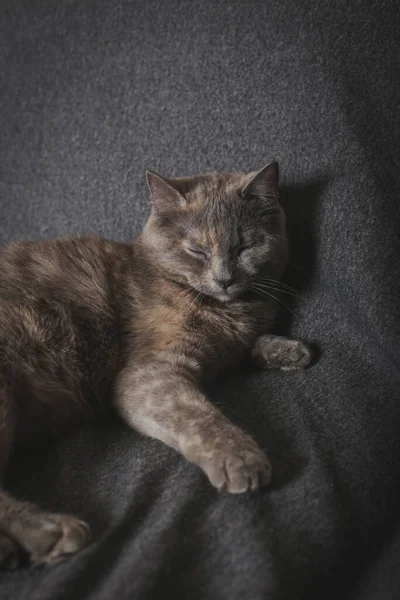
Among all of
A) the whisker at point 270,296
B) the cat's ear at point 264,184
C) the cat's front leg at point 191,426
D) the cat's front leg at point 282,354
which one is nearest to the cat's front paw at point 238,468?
the cat's front leg at point 191,426

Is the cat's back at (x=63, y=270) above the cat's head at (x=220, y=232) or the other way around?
the other way around

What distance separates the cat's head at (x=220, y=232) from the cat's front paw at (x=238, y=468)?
0.47 metres

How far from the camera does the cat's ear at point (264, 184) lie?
1384 mm

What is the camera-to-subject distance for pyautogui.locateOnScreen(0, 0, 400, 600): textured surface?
36.1 inches

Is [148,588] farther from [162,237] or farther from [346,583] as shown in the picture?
[162,237]

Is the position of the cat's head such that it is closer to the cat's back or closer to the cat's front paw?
the cat's back

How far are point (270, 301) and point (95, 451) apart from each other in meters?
0.61

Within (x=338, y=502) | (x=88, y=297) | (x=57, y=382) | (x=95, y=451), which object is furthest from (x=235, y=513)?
(x=88, y=297)

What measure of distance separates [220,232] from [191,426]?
512mm

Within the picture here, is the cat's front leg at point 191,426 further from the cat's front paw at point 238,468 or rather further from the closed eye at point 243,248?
the closed eye at point 243,248

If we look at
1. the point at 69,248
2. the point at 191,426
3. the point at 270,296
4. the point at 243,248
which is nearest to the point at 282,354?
the point at 270,296

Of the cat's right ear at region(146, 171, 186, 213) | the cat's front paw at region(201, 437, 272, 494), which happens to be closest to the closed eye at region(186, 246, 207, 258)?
the cat's right ear at region(146, 171, 186, 213)

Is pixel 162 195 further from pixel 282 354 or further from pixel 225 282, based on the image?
pixel 282 354

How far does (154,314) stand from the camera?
1.40 meters
